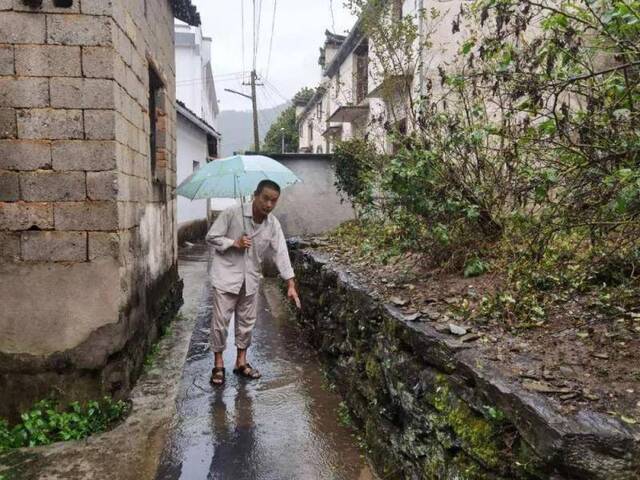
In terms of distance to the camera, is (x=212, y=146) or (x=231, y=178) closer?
(x=231, y=178)

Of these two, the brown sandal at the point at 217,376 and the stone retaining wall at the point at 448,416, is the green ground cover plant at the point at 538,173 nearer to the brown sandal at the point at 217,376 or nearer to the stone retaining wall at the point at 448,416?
the stone retaining wall at the point at 448,416

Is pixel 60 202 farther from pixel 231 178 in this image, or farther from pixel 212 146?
pixel 212 146

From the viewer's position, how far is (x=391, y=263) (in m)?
5.32

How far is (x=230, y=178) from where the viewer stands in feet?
16.5

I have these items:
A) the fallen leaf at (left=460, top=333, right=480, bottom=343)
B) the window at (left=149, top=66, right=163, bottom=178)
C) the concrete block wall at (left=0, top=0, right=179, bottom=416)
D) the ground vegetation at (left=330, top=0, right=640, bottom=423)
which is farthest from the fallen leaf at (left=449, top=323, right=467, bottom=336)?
the window at (left=149, top=66, right=163, bottom=178)

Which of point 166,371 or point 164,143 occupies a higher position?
point 164,143

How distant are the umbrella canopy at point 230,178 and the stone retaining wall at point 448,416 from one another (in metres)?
1.29

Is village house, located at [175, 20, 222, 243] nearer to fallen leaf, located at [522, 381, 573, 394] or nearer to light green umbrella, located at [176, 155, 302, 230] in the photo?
light green umbrella, located at [176, 155, 302, 230]

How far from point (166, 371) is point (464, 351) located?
337 centimetres

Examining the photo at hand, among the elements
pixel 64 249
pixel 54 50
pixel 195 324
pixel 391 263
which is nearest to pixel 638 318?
pixel 391 263

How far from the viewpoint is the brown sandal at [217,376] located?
4754mm

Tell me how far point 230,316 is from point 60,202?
183cm

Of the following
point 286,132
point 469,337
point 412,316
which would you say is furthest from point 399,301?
point 286,132

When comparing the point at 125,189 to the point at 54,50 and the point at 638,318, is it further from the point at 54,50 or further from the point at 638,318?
the point at 638,318
